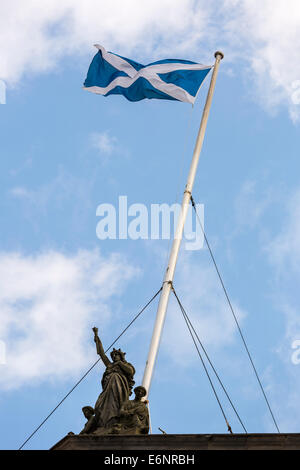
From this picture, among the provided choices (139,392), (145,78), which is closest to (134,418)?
(139,392)

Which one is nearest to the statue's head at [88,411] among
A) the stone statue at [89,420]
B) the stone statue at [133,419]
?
the stone statue at [89,420]

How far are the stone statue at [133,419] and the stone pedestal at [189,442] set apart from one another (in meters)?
1.28

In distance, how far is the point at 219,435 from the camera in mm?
23531

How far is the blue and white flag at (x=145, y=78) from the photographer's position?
40312 millimetres

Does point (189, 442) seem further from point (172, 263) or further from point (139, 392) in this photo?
point (172, 263)

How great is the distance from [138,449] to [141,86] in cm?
Result: 2059

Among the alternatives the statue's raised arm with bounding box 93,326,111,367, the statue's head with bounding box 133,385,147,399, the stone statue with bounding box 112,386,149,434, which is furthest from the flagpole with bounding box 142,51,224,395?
the stone statue with bounding box 112,386,149,434

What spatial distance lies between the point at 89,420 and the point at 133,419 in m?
1.41

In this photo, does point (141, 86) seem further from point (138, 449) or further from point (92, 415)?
point (138, 449)

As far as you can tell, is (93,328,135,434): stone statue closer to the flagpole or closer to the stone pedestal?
the stone pedestal

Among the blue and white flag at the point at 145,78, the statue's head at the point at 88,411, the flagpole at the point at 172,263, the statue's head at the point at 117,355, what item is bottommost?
the statue's head at the point at 88,411

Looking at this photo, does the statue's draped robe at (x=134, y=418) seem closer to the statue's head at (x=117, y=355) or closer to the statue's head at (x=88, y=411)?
the statue's head at (x=88, y=411)
